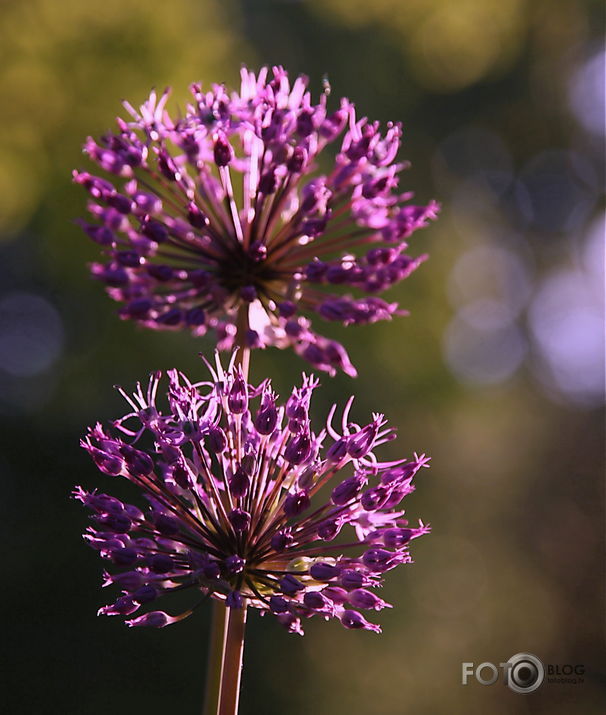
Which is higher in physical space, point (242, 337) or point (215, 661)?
point (242, 337)

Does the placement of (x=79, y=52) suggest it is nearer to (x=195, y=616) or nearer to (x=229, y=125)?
(x=195, y=616)

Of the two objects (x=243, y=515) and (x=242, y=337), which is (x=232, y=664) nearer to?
(x=243, y=515)

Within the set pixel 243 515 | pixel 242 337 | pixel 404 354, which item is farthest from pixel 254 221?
pixel 404 354

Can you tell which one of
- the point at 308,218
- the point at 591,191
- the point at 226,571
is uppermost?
the point at 591,191

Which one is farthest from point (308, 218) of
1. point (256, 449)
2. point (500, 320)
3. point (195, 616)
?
point (500, 320)

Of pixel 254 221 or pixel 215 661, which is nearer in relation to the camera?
pixel 215 661
